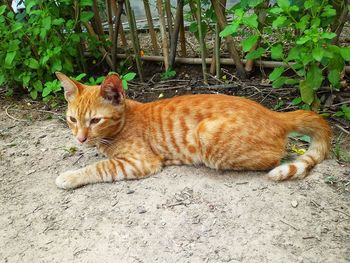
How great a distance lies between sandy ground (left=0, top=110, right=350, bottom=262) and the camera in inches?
99.1

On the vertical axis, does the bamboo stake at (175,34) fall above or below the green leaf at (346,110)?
above

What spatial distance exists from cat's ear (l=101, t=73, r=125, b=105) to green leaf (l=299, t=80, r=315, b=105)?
165cm

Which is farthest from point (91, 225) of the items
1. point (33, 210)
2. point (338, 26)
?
point (338, 26)

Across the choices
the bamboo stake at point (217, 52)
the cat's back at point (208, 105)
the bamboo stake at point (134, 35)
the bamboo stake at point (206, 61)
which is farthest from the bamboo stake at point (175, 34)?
the cat's back at point (208, 105)

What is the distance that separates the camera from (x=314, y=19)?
3406 millimetres

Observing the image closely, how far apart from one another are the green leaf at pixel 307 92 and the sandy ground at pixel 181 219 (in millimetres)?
735

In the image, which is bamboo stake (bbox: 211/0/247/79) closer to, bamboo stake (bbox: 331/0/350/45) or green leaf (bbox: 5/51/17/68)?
bamboo stake (bbox: 331/0/350/45)

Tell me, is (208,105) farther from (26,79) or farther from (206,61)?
(26,79)

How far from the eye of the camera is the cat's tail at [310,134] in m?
3.11

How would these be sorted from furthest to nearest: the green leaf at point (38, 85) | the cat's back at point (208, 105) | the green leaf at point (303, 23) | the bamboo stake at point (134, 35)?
the bamboo stake at point (134, 35), the green leaf at point (38, 85), the green leaf at point (303, 23), the cat's back at point (208, 105)

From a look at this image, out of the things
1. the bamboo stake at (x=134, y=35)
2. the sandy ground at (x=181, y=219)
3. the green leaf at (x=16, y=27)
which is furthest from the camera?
the bamboo stake at (x=134, y=35)

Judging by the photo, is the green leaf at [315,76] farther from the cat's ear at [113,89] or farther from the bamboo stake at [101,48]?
the bamboo stake at [101,48]

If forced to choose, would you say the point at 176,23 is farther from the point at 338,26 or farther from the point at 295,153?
the point at 295,153

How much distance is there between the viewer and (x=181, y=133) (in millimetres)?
3389
